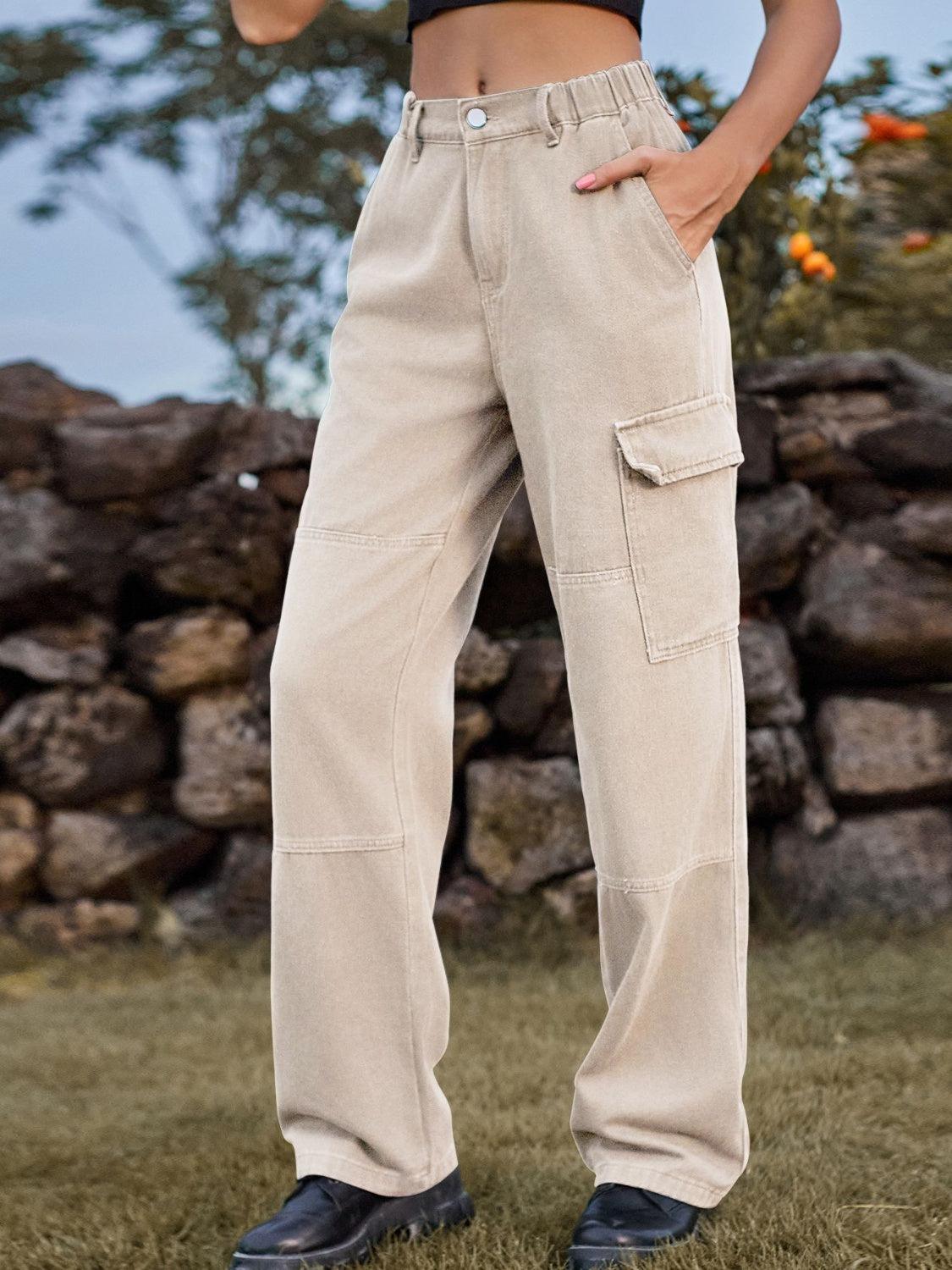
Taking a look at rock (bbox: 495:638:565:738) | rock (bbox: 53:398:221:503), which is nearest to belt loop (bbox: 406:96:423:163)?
rock (bbox: 495:638:565:738)

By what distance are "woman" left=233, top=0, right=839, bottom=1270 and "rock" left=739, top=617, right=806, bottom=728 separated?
1.98 m

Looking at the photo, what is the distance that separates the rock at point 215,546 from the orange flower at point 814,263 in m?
1.60

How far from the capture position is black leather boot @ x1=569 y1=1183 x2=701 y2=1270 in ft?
4.51

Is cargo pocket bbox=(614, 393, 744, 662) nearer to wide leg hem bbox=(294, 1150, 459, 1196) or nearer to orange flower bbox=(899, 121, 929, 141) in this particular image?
wide leg hem bbox=(294, 1150, 459, 1196)

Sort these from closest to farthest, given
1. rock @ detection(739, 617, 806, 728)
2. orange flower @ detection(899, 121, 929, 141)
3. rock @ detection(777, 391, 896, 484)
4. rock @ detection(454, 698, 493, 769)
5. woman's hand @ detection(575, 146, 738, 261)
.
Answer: woman's hand @ detection(575, 146, 738, 261) → rock @ detection(454, 698, 493, 769) → rock @ detection(739, 617, 806, 728) → rock @ detection(777, 391, 896, 484) → orange flower @ detection(899, 121, 929, 141)

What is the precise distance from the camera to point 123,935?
335 cm

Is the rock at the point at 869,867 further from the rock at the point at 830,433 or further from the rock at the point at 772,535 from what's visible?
the rock at the point at 830,433

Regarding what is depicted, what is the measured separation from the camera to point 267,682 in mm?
3396

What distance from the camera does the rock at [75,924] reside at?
3.31 metres

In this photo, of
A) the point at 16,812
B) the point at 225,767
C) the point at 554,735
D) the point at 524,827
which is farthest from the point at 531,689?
the point at 16,812

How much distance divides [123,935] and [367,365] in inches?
88.6

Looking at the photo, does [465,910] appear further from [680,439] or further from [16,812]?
[680,439]

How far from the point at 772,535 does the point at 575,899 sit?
101cm

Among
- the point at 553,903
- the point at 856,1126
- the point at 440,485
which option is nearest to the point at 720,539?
the point at 440,485
